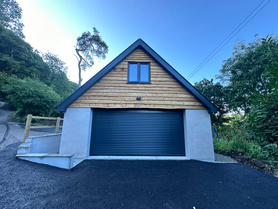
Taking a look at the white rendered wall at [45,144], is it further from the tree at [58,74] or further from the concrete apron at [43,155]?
the tree at [58,74]

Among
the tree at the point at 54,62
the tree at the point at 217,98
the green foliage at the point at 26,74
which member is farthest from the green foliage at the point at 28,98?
the tree at the point at 217,98

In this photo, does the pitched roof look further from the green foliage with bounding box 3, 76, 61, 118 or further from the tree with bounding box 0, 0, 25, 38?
the tree with bounding box 0, 0, 25, 38

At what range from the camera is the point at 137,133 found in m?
5.00

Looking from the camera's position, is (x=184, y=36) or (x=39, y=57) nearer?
(x=184, y=36)

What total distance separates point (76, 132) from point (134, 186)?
3.52 m

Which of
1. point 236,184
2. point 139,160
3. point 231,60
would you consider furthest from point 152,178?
point 231,60

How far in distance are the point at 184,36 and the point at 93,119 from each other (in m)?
12.7

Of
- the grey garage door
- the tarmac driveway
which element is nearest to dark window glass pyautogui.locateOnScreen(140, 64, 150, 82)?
the grey garage door

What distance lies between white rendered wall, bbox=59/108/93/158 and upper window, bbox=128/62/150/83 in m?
2.74

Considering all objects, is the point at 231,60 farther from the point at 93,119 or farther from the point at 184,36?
the point at 93,119

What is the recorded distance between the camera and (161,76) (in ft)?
17.4

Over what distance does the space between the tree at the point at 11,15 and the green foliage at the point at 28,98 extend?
68.8 feet

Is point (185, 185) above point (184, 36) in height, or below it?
below

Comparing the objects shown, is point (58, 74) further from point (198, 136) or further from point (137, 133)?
point (198, 136)
